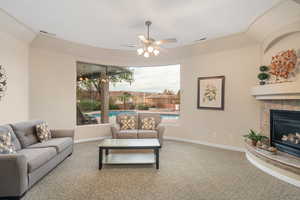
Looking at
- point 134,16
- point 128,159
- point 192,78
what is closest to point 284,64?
point 192,78

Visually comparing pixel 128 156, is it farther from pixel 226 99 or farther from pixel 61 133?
pixel 226 99

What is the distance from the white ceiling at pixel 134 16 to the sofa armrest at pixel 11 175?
2596 millimetres

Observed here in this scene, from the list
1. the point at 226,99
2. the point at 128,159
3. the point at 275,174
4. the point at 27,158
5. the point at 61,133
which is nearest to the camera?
the point at 27,158

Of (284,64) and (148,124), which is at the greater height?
(284,64)

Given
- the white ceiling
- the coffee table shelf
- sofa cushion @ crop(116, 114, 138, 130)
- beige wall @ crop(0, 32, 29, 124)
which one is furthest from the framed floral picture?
beige wall @ crop(0, 32, 29, 124)

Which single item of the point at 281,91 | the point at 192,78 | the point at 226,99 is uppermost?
the point at 192,78

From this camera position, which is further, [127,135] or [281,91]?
[127,135]

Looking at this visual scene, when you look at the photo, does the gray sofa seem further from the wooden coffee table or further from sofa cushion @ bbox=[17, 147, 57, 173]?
the wooden coffee table

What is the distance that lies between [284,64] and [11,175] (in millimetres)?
4933

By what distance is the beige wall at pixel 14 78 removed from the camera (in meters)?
3.54

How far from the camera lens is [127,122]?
4816mm

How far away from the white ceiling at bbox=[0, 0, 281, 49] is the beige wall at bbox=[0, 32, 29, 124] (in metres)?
0.67

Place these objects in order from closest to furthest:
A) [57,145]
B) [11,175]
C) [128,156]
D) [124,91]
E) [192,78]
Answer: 1. [11,175]
2. [57,145]
3. [128,156]
4. [192,78]
5. [124,91]

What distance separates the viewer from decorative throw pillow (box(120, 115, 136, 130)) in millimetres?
4766
